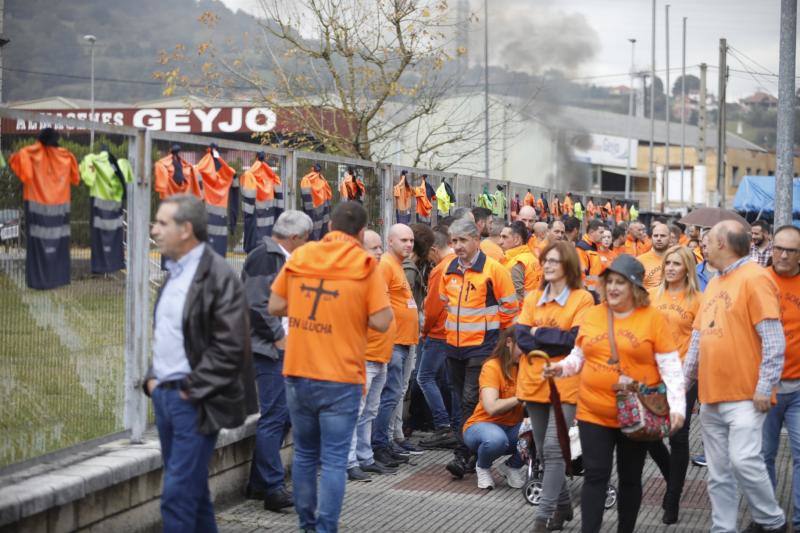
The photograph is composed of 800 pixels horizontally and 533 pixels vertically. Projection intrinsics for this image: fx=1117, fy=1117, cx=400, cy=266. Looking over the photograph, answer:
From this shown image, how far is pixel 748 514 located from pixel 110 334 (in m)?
4.57

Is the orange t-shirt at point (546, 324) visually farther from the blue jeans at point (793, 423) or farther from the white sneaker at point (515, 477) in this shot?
the white sneaker at point (515, 477)

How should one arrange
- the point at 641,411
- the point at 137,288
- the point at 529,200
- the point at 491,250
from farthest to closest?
the point at 529,200, the point at 491,250, the point at 137,288, the point at 641,411

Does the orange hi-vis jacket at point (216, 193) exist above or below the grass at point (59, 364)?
above

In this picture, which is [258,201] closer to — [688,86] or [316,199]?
[316,199]

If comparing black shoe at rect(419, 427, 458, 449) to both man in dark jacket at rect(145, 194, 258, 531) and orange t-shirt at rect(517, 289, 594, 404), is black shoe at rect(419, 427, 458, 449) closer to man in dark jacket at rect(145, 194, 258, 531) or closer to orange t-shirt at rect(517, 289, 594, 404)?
orange t-shirt at rect(517, 289, 594, 404)

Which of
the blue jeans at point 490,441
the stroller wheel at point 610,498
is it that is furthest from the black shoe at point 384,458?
the stroller wheel at point 610,498

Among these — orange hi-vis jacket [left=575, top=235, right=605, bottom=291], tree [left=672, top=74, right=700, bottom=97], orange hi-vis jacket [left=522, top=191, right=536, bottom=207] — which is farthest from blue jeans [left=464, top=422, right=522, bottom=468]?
tree [left=672, top=74, right=700, bottom=97]

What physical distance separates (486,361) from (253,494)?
212 cm

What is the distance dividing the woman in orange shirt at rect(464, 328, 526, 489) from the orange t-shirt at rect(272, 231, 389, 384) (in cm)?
213

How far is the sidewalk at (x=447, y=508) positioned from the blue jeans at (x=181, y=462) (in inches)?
80.8

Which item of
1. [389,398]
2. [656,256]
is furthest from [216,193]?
[656,256]

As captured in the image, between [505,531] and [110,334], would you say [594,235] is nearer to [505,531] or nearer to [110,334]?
[505,531]

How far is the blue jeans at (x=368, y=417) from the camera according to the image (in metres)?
9.16

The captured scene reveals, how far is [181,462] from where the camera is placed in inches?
209
